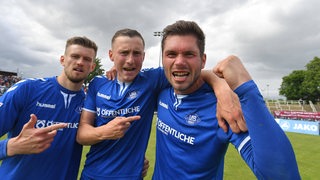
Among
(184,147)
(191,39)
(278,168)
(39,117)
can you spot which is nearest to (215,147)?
(184,147)

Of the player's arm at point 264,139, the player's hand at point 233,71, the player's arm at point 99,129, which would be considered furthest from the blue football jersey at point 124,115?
the player's arm at point 264,139

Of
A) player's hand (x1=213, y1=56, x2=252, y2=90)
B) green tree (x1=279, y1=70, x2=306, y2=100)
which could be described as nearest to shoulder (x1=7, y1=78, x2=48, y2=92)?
player's hand (x1=213, y1=56, x2=252, y2=90)

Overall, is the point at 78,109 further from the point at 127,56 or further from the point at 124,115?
the point at 127,56

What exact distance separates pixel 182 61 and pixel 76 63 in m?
1.84

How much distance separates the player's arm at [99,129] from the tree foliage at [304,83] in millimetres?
71709

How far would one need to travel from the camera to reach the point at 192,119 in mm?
2463

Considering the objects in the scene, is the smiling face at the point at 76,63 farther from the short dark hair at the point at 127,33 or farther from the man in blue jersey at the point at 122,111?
the short dark hair at the point at 127,33

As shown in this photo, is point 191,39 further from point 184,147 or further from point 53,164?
point 53,164

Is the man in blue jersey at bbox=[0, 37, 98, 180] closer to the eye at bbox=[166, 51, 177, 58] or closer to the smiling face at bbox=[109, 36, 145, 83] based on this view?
the smiling face at bbox=[109, 36, 145, 83]

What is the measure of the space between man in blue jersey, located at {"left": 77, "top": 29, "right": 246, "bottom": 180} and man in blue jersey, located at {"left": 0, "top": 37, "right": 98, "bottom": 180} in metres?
0.30

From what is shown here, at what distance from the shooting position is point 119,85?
322 cm

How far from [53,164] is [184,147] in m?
1.89

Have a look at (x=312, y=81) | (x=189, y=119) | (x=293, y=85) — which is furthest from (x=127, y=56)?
(x=293, y=85)

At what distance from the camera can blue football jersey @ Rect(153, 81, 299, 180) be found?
146cm
